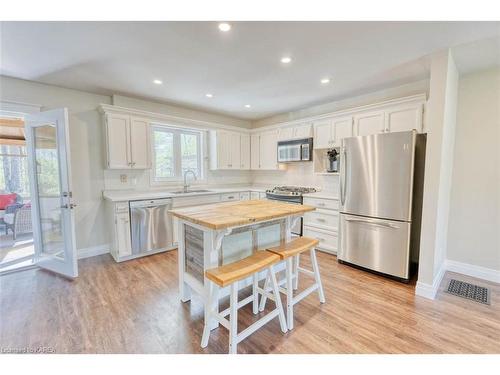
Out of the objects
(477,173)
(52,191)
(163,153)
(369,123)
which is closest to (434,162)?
(477,173)

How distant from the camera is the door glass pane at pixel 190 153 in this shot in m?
4.64

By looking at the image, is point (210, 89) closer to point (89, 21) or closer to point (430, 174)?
Answer: point (89, 21)

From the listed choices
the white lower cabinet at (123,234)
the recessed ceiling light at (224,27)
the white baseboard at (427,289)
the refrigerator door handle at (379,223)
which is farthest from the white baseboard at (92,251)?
the white baseboard at (427,289)

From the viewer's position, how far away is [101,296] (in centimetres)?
244

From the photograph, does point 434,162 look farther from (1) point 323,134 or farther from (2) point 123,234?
(2) point 123,234

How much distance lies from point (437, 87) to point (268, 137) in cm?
304

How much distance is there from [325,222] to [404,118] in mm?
1807

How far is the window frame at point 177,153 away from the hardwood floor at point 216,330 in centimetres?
193

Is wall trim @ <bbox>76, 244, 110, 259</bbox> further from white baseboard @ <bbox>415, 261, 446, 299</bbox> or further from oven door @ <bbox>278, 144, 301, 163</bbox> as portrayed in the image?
white baseboard @ <bbox>415, 261, 446, 299</bbox>

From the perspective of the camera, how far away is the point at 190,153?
4762 mm

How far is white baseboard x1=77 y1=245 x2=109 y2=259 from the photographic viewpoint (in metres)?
3.49

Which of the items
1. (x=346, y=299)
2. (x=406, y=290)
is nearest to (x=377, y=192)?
(x=406, y=290)

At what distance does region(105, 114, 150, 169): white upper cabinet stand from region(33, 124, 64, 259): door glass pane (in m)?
0.65

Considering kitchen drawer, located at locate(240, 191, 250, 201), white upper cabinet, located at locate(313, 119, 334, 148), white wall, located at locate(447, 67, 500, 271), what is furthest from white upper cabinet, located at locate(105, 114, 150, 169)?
white wall, located at locate(447, 67, 500, 271)
